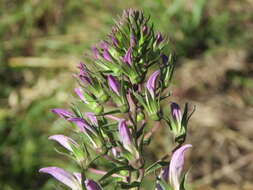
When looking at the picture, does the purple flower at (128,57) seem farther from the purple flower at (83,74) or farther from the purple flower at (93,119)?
the purple flower at (93,119)

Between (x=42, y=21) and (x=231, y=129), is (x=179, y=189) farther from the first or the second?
(x=42, y=21)

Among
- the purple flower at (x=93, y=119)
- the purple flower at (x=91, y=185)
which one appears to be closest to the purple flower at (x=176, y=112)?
the purple flower at (x=93, y=119)

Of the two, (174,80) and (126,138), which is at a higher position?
(174,80)

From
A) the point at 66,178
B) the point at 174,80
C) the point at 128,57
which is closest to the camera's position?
the point at 128,57

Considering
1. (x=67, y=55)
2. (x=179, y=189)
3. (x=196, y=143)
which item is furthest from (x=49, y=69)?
(x=179, y=189)

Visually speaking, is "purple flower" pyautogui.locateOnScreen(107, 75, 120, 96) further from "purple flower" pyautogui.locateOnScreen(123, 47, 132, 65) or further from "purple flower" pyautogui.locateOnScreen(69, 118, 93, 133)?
"purple flower" pyautogui.locateOnScreen(69, 118, 93, 133)

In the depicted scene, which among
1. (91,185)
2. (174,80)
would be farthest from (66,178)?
(174,80)

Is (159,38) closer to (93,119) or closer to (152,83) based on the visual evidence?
(152,83)
